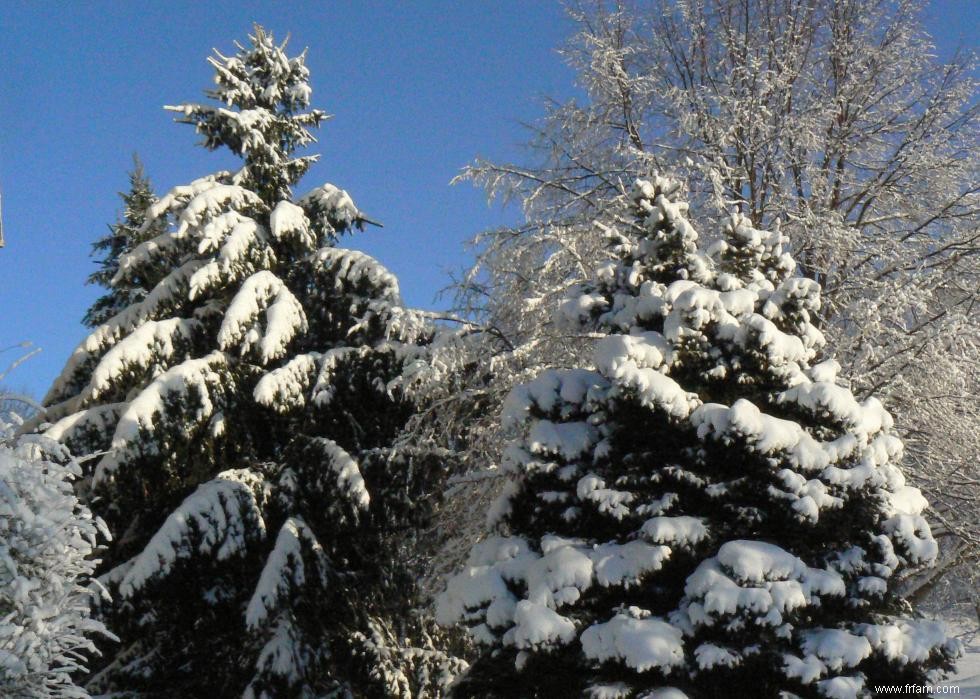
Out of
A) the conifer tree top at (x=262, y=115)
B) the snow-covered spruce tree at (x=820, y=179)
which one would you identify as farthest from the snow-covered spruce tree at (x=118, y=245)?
the snow-covered spruce tree at (x=820, y=179)

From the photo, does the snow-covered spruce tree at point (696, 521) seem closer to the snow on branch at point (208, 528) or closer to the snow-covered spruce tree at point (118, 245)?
the snow on branch at point (208, 528)

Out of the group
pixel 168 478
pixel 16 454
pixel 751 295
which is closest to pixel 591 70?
pixel 751 295

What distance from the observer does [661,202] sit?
712cm

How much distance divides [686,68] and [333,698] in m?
8.48

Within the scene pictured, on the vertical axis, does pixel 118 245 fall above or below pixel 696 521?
above

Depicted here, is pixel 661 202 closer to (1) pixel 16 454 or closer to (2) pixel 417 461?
(2) pixel 417 461

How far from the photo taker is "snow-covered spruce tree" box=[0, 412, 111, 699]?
16.1 ft

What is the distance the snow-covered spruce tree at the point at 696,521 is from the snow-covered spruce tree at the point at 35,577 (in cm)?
269

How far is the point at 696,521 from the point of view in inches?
233

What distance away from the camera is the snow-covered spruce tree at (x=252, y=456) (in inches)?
353

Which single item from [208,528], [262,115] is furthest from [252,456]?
[262,115]

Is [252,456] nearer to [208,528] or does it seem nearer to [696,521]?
[208,528]

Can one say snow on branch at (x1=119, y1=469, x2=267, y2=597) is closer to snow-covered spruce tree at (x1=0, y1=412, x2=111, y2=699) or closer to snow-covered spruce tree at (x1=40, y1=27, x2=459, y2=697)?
snow-covered spruce tree at (x1=40, y1=27, x2=459, y2=697)

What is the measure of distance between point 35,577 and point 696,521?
430 centimetres
